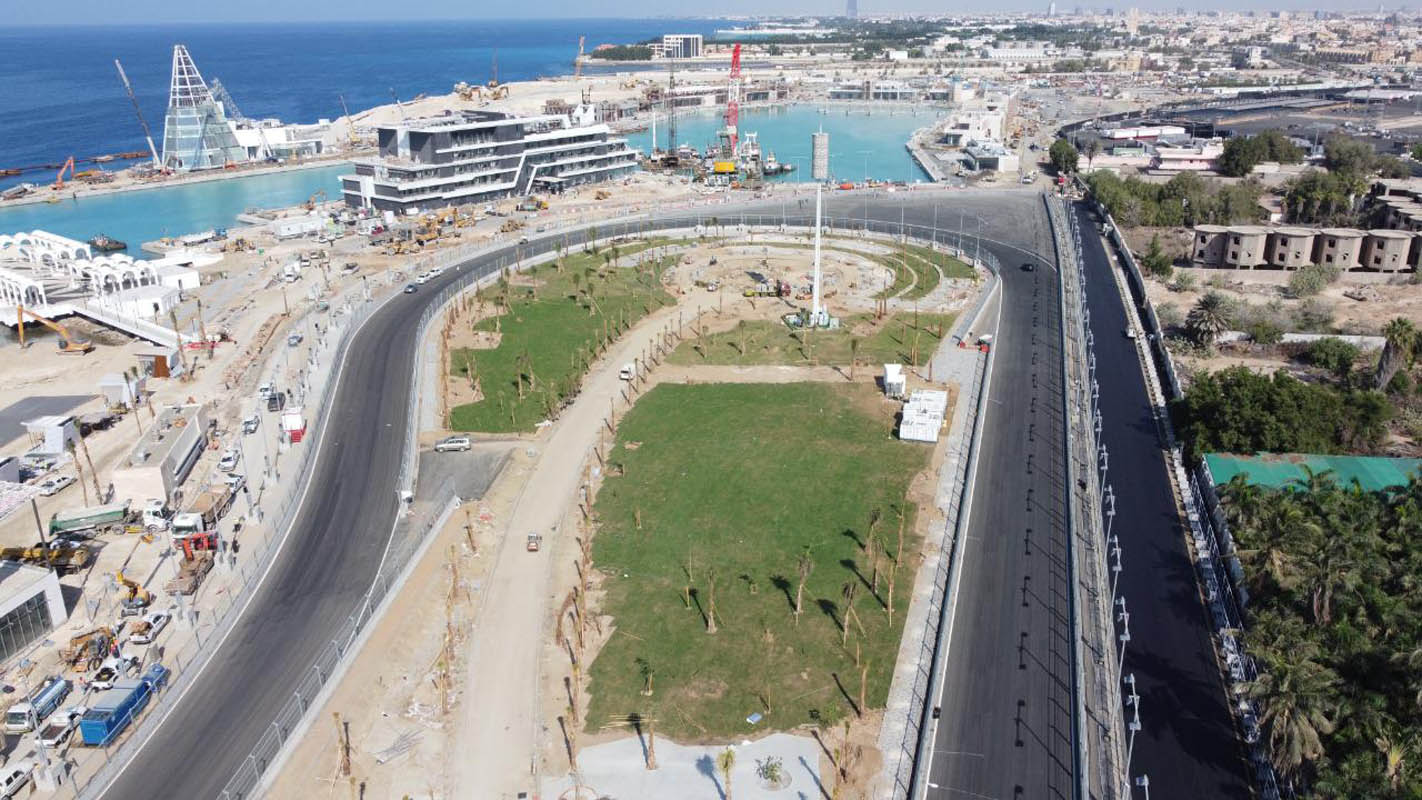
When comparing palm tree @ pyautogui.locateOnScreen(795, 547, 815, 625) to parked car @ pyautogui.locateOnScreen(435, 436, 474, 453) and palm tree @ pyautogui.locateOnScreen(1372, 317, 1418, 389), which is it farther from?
palm tree @ pyautogui.locateOnScreen(1372, 317, 1418, 389)

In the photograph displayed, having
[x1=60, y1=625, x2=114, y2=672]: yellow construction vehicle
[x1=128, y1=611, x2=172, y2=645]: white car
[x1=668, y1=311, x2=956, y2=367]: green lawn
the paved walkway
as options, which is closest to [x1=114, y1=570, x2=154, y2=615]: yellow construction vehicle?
[x1=128, y1=611, x2=172, y2=645]: white car

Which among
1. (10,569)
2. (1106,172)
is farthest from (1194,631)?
(1106,172)

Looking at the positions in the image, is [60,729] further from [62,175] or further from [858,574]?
[62,175]

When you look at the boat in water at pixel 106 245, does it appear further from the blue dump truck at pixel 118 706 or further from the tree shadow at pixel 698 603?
the tree shadow at pixel 698 603

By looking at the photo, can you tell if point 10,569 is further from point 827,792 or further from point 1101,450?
point 1101,450

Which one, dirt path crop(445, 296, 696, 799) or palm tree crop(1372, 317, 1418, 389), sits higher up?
palm tree crop(1372, 317, 1418, 389)

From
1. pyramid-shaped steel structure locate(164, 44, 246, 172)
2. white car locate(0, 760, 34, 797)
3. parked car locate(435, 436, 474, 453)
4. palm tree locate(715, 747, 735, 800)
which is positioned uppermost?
pyramid-shaped steel structure locate(164, 44, 246, 172)

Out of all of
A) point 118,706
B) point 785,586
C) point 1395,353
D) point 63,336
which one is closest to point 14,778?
point 118,706

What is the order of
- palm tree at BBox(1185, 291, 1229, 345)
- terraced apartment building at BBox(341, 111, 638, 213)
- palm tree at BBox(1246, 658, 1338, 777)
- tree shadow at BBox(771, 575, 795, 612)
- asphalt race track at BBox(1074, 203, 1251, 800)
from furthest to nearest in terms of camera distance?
terraced apartment building at BBox(341, 111, 638, 213), palm tree at BBox(1185, 291, 1229, 345), tree shadow at BBox(771, 575, 795, 612), asphalt race track at BBox(1074, 203, 1251, 800), palm tree at BBox(1246, 658, 1338, 777)

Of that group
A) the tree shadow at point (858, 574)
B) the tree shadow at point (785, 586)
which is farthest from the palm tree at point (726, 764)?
the tree shadow at point (858, 574)
